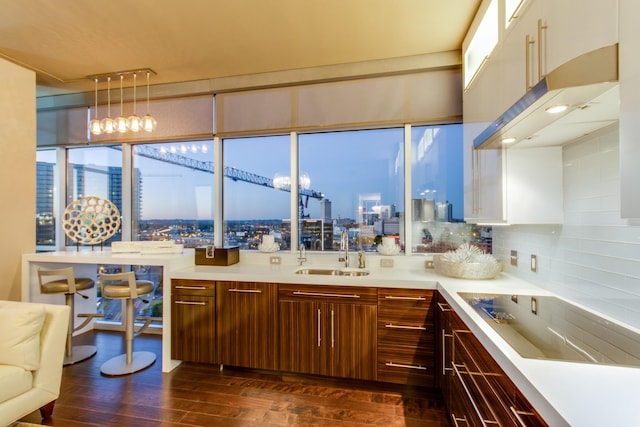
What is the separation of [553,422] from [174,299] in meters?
2.74

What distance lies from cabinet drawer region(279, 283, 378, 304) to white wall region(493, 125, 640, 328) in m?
1.18

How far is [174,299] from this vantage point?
271 centimetres

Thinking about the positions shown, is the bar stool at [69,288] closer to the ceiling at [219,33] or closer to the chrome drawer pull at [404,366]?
the ceiling at [219,33]

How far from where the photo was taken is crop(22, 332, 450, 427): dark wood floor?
2.05m

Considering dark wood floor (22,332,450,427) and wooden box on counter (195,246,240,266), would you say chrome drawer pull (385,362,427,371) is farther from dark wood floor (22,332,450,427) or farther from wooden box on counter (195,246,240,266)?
wooden box on counter (195,246,240,266)

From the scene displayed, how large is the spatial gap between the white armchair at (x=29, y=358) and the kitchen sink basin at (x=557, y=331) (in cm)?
267

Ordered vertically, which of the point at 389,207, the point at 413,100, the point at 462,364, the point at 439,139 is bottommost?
the point at 462,364

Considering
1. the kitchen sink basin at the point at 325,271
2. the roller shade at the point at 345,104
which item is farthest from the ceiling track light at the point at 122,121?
the kitchen sink basin at the point at 325,271

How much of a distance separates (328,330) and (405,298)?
66 cm

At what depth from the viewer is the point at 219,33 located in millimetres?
2463

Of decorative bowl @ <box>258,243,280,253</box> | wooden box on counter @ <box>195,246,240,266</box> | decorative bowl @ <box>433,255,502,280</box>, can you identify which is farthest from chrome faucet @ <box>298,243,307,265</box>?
decorative bowl @ <box>433,255,502,280</box>

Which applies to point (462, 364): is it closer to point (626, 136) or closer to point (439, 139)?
point (626, 136)

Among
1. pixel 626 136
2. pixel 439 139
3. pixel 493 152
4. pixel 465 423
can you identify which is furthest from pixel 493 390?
pixel 439 139

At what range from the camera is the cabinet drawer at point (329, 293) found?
7.76ft
